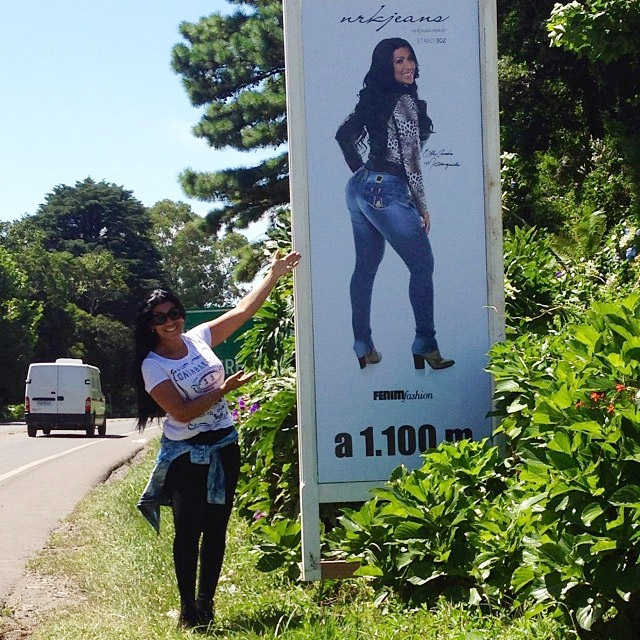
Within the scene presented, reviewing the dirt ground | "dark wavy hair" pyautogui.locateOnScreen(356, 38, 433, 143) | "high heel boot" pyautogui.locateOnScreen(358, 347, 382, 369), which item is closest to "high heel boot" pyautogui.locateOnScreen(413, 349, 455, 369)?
"high heel boot" pyautogui.locateOnScreen(358, 347, 382, 369)

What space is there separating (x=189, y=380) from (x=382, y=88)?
1753mm

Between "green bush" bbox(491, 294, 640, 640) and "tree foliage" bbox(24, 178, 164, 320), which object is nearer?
"green bush" bbox(491, 294, 640, 640)

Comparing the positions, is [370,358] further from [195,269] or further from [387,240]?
[195,269]

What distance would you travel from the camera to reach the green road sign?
13992 millimetres

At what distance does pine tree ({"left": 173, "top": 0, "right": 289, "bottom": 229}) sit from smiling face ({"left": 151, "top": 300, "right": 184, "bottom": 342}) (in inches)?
645

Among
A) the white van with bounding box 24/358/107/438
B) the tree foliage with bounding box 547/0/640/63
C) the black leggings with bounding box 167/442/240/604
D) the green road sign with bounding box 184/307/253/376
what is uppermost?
the tree foliage with bounding box 547/0/640/63

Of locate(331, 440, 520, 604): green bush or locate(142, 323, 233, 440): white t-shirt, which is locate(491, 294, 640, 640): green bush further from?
locate(142, 323, 233, 440): white t-shirt

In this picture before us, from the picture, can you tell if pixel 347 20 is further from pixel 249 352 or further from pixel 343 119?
pixel 249 352

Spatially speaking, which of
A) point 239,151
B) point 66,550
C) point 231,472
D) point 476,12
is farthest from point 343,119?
point 239,151

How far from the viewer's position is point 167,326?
514cm

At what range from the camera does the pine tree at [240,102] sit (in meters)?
21.8
